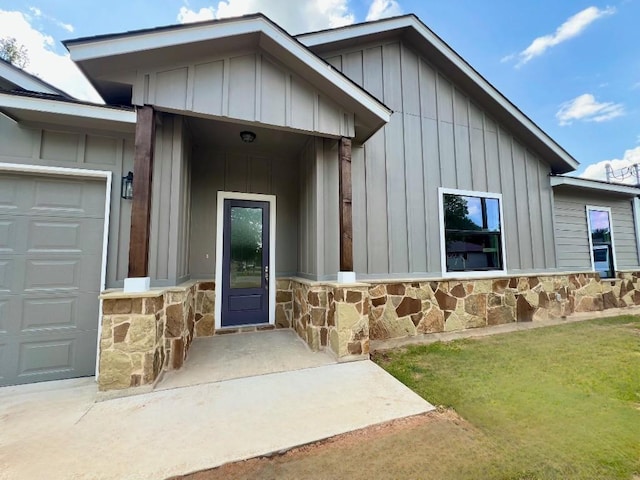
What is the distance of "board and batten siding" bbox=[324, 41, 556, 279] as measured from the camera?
14.9ft

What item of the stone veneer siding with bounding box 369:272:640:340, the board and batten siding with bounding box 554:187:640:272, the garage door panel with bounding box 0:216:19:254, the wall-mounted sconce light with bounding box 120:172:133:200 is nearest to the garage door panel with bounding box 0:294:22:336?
the garage door panel with bounding box 0:216:19:254

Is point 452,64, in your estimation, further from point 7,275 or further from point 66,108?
Answer: point 7,275

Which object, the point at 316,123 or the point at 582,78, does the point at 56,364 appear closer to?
the point at 316,123

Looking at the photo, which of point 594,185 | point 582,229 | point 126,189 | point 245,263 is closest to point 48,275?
point 126,189

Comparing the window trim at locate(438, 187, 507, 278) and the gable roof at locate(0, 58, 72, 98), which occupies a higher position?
the gable roof at locate(0, 58, 72, 98)

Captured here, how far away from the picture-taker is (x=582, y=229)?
6441 millimetres

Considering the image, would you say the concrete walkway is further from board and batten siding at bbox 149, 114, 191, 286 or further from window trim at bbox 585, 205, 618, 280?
window trim at bbox 585, 205, 618, 280

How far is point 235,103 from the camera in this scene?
125 inches

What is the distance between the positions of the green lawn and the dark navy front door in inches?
92.0

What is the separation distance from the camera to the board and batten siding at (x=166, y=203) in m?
3.15

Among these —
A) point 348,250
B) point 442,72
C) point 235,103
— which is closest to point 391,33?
point 442,72

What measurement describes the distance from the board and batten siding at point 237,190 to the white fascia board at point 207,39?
1.94 metres

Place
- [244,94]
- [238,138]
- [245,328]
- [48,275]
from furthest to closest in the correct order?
1. [245,328]
2. [238,138]
3. [244,94]
4. [48,275]

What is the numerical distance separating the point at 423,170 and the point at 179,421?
4.98 m
